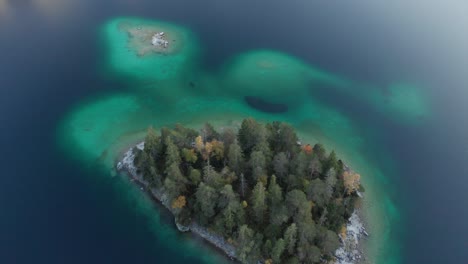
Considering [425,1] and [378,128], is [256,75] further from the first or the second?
[425,1]

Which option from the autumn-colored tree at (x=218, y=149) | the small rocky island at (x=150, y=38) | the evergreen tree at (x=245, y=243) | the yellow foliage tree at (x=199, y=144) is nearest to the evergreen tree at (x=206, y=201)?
the evergreen tree at (x=245, y=243)

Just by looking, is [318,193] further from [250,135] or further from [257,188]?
[250,135]

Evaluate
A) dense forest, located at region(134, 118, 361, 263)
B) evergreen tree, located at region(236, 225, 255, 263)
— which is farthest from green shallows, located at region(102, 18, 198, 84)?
evergreen tree, located at region(236, 225, 255, 263)

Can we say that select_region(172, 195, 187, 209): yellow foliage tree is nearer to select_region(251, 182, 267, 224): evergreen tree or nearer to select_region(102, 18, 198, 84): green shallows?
select_region(251, 182, 267, 224): evergreen tree

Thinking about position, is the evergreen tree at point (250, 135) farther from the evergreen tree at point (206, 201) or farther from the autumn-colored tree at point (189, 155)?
the evergreen tree at point (206, 201)

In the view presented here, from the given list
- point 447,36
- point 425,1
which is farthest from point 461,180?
point 425,1
